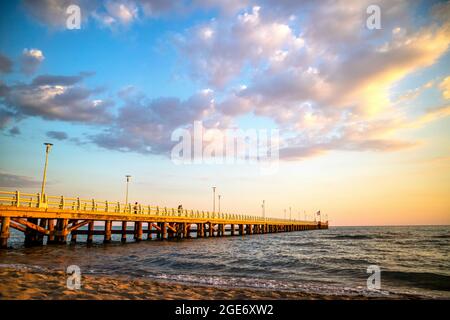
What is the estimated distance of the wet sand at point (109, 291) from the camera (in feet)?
21.5

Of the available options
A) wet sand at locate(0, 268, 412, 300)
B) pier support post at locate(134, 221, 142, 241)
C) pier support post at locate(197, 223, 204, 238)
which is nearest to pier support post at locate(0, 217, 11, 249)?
wet sand at locate(0, 268, 412, 300)

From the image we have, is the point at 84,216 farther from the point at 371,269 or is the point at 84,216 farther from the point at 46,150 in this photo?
the point at 371,269

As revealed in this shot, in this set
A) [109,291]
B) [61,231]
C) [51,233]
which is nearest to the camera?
[109,291]

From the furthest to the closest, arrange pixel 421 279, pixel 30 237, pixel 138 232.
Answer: pixel 138 232 → pixel 30 237 → pixel 421 279

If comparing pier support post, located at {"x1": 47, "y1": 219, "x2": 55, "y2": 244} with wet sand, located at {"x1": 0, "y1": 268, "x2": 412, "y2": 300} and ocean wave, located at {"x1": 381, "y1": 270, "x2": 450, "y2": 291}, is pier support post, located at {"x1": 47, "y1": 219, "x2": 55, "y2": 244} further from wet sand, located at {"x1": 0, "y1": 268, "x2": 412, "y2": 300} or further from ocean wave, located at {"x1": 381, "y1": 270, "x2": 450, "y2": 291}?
ocean wave, located at {"x1": 381, "y1": 270, "x2": 450, "y2": 291}

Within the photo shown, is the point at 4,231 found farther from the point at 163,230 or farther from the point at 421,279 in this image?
the point at 421,279

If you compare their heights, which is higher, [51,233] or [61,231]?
[61,231]

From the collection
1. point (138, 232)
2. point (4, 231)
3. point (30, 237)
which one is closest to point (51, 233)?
point (30, 237)

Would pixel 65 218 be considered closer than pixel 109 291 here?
No

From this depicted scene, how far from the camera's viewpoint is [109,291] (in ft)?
24.7

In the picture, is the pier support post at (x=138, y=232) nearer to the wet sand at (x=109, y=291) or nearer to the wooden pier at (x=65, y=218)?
the wooden pier at (x=65, y=218)

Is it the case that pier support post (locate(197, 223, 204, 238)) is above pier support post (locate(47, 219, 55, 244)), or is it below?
below

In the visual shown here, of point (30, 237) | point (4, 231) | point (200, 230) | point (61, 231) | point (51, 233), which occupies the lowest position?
point (200, 230)

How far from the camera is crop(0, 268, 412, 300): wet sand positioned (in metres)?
6.56
